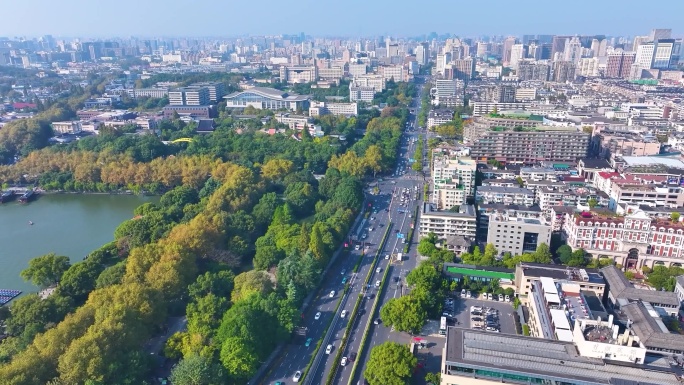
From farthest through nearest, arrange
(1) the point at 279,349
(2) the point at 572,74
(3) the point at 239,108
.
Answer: (2) the point at 572,74, (3) the point at 239,108, (1) the point at 279,349

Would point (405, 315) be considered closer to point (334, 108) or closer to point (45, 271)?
point (45, 271)

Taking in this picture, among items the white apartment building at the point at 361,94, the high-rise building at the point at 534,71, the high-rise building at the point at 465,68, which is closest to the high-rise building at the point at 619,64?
the high-rise building at the point at 534,71

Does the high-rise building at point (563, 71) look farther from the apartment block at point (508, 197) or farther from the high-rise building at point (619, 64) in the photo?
the apartment block at point (508, 197)

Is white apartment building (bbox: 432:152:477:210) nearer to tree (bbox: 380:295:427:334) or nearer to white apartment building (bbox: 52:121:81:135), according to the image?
tree (bbox: 380:295:427:334)

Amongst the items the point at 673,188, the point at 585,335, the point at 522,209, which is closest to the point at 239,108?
the point at 522,209

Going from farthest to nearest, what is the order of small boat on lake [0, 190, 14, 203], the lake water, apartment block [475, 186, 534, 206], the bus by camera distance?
small boat on lake [0, 190, 14, 203] → apartment block [475, 186, 534, 206] → the lake water → the bus

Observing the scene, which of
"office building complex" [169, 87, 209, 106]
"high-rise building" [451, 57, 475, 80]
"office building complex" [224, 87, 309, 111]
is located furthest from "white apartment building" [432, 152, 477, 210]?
"high-rise building" [451, 57, 475, 80]

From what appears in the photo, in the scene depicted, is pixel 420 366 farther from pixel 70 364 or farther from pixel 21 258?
pixel 21 258
